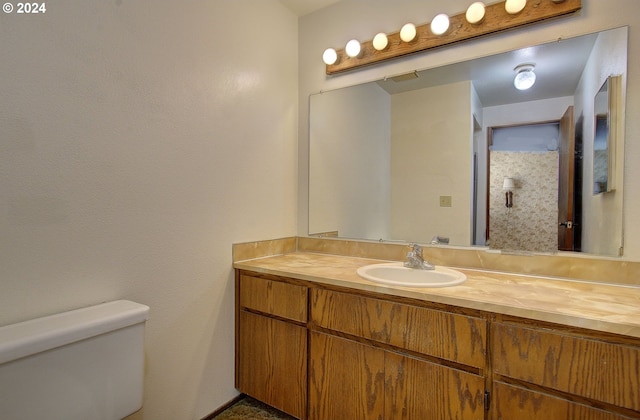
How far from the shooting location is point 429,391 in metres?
1.16

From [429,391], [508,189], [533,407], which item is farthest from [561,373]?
[508,189]

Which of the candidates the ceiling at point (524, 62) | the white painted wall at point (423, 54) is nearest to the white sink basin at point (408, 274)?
the white painted wall at point (423, 54)

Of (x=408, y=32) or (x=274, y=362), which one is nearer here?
(x=274, y=362)

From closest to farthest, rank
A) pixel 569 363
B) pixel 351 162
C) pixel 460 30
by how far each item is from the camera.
→ pixel 569 363, pixel 460 30, pixel 351 162

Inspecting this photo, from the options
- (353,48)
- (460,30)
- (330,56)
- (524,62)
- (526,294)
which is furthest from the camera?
(330,56)

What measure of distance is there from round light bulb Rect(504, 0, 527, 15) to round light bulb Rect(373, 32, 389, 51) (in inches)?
23.7

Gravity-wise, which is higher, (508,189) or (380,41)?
(380,41)

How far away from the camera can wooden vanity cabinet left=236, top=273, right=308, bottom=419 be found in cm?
151

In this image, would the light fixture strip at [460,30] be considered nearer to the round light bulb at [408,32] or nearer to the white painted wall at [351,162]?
the round light bulb at [408,32]

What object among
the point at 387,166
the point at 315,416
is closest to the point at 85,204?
the point at 315,416

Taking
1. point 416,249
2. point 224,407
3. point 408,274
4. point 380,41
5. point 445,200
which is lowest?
point 224,407

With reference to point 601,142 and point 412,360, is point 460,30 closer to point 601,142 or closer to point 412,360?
point 601,142

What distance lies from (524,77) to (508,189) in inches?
21.2

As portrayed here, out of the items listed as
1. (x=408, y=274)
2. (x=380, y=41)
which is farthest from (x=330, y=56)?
(x=408, y=274)
